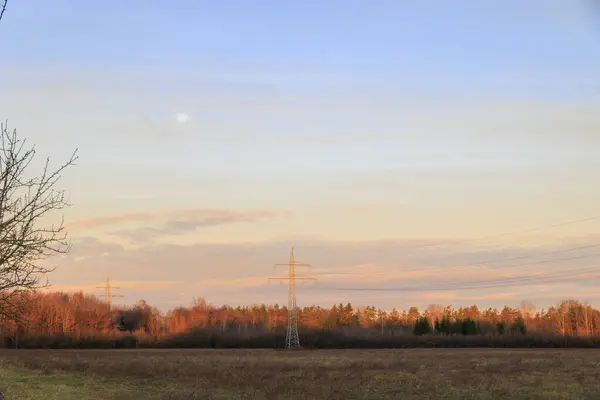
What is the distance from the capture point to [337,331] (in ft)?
345

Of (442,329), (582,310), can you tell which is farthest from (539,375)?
(582,310)

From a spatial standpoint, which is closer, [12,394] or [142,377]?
[12,394]

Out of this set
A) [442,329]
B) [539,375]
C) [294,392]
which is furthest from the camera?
[442,329]

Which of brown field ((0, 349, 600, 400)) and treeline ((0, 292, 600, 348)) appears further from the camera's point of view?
treeline ((0, 292, 600, 348))

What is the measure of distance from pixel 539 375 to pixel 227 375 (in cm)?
1609

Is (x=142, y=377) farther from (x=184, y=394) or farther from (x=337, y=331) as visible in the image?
(x=337, y=331)

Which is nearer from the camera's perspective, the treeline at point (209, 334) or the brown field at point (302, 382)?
the brown field at point (302, 382)

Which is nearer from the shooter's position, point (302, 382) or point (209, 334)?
point (302, 382)

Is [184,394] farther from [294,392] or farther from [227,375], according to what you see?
[227,375]

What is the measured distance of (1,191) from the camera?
611 inches

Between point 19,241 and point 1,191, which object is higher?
point 1,191

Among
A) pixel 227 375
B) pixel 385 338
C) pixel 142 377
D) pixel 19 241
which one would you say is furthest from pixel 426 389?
pixel 385 338

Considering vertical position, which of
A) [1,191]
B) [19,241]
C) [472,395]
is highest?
[1,191]

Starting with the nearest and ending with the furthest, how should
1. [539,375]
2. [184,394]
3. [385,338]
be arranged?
[184,394] → [539,375] → [385,338]
